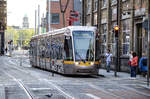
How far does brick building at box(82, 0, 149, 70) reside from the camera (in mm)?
29922

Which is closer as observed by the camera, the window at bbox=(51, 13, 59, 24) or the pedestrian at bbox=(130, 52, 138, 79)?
the pedestrian at bbox=(130, 52, 138, 79)

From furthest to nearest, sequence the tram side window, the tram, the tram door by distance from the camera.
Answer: the tram door, the tram side window, the tram

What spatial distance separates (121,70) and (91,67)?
26.4ft

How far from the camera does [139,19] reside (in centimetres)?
3027

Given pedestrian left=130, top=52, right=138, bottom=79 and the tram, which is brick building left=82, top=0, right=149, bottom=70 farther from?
the tram

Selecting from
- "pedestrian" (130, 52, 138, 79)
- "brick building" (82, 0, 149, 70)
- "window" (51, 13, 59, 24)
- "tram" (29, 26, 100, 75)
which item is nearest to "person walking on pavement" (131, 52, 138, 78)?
"pedestrian" (130, 52, 138, 79)

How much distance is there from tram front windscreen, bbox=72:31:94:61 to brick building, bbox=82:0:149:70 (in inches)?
170

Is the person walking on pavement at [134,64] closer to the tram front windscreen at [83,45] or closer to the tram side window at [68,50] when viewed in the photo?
the tram front windscreen at [83,45]

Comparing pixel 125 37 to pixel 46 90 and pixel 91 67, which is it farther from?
pixel 46 90

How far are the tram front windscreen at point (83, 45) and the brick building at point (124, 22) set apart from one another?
4.33 meters

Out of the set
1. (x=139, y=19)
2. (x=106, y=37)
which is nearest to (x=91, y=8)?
(x=106, y=37)

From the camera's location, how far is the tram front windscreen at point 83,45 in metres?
25.8

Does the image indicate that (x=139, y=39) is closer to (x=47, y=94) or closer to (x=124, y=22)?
(x=124, y=22)

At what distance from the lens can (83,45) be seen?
2608cm
